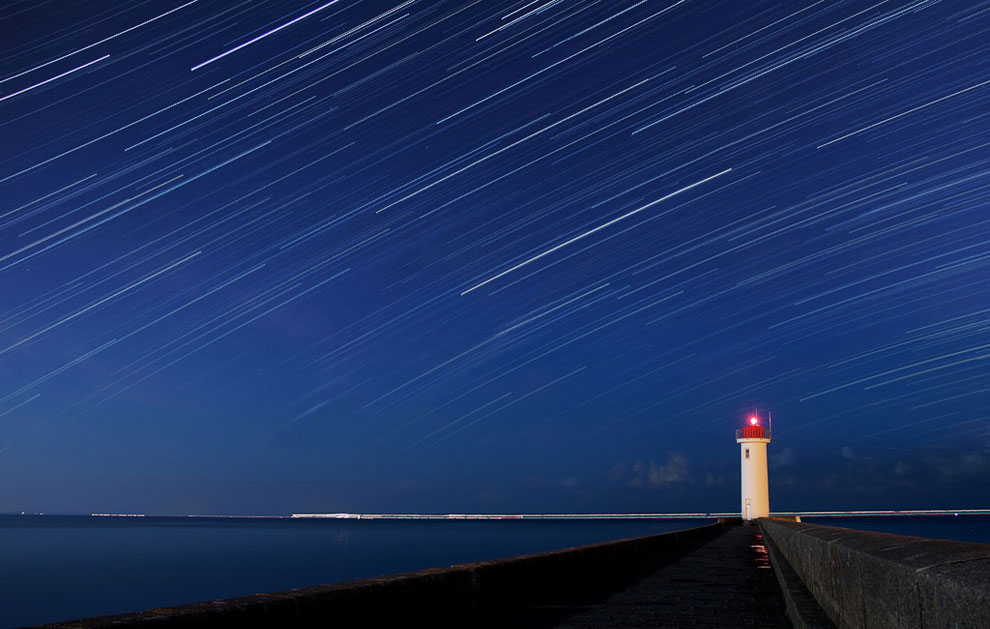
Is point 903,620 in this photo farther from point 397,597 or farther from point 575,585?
point 575,585

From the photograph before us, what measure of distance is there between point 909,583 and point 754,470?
54.9m

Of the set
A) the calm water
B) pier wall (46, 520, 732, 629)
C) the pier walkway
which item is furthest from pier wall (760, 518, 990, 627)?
the calm water

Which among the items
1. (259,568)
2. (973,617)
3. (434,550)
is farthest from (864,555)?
(434,550)

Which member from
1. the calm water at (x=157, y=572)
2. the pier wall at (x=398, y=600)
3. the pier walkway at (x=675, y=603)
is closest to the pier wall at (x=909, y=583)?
the pier walkway at (x=675, y=603)

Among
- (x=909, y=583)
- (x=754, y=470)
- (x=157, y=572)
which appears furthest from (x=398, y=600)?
(x=157, y=572)

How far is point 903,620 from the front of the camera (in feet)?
9.34

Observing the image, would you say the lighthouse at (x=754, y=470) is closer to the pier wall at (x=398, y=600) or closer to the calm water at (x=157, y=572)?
the calm water at (x=157, y=572)

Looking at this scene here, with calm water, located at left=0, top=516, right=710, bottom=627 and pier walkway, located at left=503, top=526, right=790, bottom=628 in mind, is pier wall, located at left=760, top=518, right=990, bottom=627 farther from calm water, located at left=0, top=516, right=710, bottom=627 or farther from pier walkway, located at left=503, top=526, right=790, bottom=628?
calm water, located at left=0, top=516, right=710, bottom=627

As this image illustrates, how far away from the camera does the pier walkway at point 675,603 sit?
765 cm

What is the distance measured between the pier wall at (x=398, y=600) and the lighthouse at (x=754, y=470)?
44.8 metres

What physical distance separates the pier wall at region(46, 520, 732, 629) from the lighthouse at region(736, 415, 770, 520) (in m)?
44.8

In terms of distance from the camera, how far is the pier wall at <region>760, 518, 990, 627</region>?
2.19 m

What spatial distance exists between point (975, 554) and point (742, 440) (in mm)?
55256

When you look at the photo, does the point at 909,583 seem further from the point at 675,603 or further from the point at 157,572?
the point at 157,572
